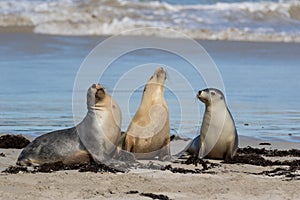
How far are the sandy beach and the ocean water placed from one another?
2.68m

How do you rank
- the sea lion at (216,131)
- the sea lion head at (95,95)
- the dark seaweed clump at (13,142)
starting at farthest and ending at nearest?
1. the dark seaweed clump at (13,142)
2. the sea lion at (216,131)
3. the sea lion head at (95,95)

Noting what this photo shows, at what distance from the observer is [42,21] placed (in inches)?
935

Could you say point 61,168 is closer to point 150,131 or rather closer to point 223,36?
point 150,131

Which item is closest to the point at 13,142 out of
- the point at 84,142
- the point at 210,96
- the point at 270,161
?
the point at 84,142

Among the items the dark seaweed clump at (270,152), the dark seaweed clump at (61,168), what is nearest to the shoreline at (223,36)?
the dark seaweed clump at (270,152)

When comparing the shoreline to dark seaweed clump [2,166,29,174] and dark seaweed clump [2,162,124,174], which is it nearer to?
dark seaweed clump [2,162,124,174]

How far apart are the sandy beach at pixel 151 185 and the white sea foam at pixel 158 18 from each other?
16.3 metres

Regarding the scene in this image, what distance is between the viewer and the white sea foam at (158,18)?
2341 cm

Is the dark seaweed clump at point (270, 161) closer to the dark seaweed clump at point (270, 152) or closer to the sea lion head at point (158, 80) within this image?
the dark seaweed clump at point (270, 152)

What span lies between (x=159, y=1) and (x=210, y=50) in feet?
27.8

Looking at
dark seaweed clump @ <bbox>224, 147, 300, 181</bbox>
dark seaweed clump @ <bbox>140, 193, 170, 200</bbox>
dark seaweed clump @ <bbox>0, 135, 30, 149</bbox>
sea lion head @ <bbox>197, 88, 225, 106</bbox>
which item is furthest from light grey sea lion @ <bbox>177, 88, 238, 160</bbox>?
dark seaweed clump @ <bbox>140, 193, 170, 200</bbox>

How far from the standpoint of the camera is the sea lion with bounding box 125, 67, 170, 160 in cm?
747

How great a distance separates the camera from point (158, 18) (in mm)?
25047

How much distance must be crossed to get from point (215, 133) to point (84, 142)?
136cm
